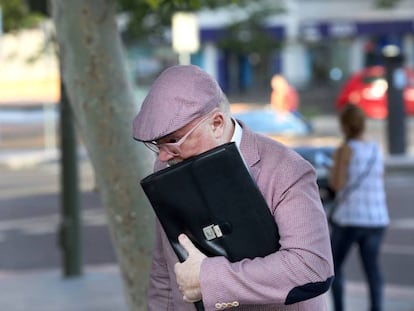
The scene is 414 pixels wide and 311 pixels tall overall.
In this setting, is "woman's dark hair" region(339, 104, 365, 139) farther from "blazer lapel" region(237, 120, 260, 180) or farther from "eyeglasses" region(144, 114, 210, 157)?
"eyeglasses" region(144, 114, 210, 157)

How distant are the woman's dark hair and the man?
439cm

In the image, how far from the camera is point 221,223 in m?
2.43

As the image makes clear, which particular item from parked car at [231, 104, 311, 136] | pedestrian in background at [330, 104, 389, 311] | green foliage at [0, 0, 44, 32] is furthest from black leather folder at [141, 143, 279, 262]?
parked car at [231, 104, 311, 136]

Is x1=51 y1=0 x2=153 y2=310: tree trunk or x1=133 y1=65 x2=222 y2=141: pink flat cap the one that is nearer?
x1=133 y1=65 x2=222 y2=141: pink flat cap

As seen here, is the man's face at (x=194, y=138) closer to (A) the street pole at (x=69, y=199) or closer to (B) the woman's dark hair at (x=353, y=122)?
(B) the woman's dark hair at (x=353, y=122)

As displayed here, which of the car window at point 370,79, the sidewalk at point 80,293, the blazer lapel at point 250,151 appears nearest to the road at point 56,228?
the sidewalk at point 80,293

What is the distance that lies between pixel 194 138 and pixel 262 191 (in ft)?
0.76

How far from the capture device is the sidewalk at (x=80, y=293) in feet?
26.3

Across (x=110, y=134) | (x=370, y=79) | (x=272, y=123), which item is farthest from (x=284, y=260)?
(x=370, y=79)

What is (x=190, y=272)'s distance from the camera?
95.9 inches

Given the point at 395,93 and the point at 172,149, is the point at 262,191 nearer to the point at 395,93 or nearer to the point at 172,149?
the point at 172,149

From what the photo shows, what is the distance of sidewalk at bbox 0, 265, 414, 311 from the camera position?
8.02 meters

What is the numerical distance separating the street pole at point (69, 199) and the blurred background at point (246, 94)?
0.05 metres

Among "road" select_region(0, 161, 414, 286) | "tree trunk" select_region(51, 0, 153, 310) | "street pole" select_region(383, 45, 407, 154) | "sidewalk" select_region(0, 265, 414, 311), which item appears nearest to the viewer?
"tree trunk" select_region(51, 0, 153, 310)
